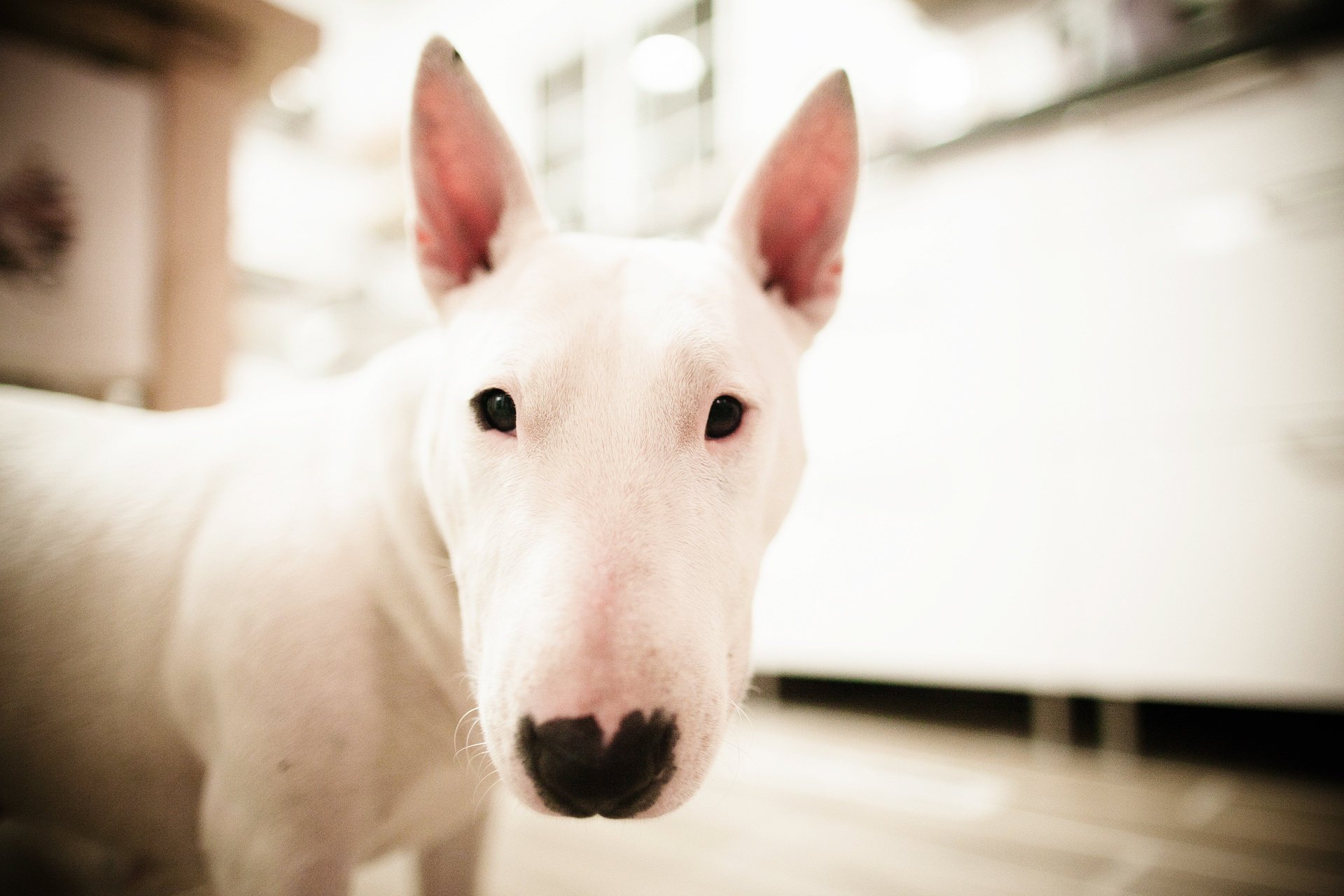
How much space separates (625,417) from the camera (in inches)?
22.4

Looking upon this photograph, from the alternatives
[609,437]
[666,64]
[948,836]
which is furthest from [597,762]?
[666,64]

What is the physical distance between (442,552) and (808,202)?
541 millimetres

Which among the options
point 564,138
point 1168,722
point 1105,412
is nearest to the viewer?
point 1105,412

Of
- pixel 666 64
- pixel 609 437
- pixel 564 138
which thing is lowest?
pixel 609 437

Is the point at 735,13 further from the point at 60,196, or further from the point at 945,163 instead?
the point at 60,196

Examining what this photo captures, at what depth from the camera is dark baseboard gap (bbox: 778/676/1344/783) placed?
1696 millimetres

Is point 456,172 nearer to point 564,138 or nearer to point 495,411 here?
point 495,411

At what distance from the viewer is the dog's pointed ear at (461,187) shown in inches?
27.9

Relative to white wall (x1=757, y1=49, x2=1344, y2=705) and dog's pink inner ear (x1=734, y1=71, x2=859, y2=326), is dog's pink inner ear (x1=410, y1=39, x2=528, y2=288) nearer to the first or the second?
dog's pink inner ear (x1=734, y1=71, x2=859, y2=326)

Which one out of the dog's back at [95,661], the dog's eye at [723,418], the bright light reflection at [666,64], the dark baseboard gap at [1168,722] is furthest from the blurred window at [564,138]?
the dog's eye at [723,418]

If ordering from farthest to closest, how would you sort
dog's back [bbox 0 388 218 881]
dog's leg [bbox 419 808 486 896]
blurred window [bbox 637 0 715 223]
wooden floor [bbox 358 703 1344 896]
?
blurred window [bbox 637 0 715 223]
wooden floor [bbox 358 703 1344 896]
dog's leg [bbox 419 808 486 896]
dog's back [bbox 0 388 218 881]

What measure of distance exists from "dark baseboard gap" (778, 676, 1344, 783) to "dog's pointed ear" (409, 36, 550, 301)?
1.94 meters

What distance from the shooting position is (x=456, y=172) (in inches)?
29.8

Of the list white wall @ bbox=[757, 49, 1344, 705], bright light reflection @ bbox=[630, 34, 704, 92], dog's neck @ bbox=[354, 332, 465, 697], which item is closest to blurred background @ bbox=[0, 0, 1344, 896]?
white wall @ bbox=[757, 49, 1344, 705]
